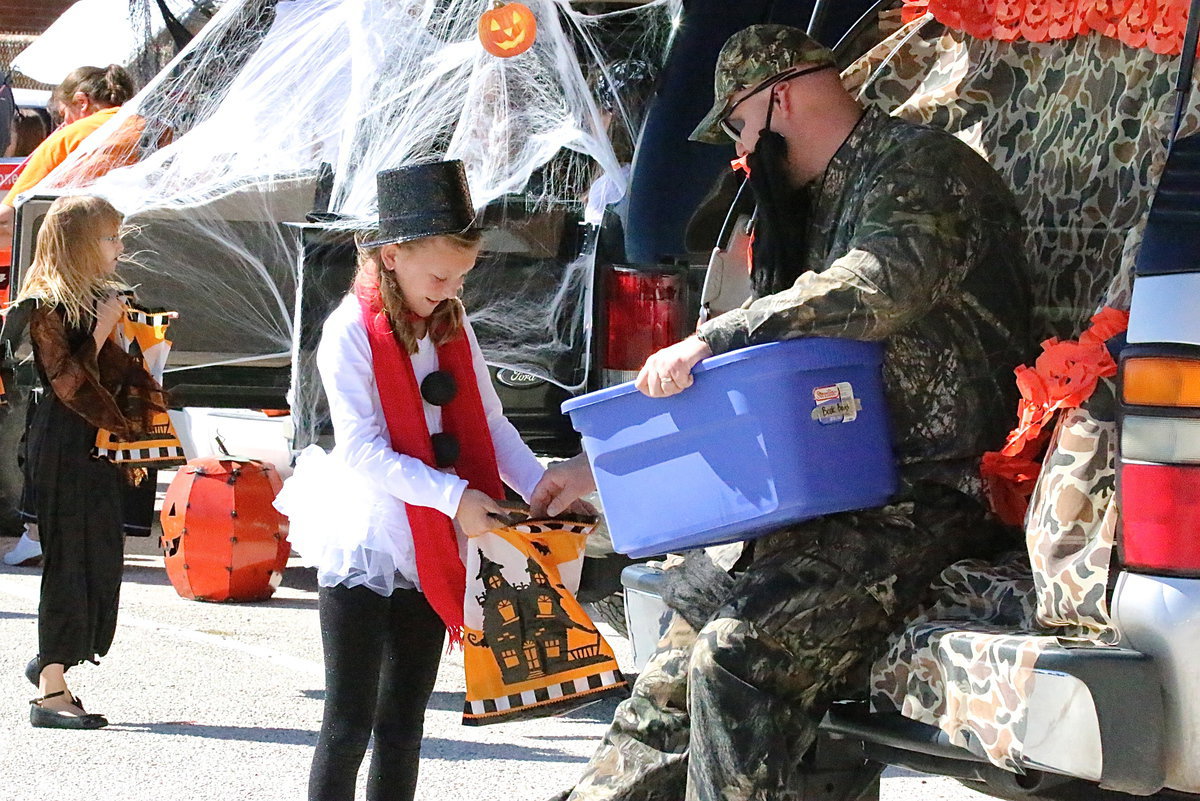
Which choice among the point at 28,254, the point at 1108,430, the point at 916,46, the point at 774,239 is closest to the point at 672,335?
the point at 916,46

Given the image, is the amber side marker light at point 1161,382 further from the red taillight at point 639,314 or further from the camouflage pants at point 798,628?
the red taillight at point 639,314

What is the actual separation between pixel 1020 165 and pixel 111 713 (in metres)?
3.60

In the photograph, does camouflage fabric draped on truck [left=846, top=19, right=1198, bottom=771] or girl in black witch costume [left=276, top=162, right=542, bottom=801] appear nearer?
camouflage fabric draped on truck [left=846, top=19, right=1198, bottom=771]

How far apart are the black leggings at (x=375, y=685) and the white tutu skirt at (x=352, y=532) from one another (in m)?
0.04

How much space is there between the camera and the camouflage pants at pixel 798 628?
10.4 ft

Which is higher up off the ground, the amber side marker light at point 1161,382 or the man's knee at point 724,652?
the amber side marker light at point 1161,382

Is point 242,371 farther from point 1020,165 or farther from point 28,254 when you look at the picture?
point 1020,165

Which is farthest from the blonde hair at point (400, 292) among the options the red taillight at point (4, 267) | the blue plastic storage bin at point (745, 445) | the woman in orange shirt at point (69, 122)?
the red taillight at point (4, 267)

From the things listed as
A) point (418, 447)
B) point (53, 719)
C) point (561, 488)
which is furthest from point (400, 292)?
point (53, 719)

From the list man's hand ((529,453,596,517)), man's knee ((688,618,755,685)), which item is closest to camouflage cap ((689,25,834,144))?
man's hand ((529,453,596,517))

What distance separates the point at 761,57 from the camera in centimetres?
343

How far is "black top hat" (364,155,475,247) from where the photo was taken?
3.72 m

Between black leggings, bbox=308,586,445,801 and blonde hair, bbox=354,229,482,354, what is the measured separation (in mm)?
574

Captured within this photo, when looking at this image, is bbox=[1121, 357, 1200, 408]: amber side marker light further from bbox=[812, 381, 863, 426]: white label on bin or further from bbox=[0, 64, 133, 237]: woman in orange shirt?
bbox=[0, 64, 133, 237]: woman in orange shirt
